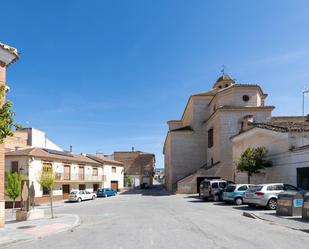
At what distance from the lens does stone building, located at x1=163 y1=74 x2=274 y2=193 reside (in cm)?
4362

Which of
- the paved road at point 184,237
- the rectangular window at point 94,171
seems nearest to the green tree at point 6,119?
the paved road at point 184,237

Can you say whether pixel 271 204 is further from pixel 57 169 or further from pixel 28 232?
pixel 57 169

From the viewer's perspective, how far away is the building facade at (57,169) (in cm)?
3878

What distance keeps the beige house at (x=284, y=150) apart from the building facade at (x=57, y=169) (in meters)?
18.2

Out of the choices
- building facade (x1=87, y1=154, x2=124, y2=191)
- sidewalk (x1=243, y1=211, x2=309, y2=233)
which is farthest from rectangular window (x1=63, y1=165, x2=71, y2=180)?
sidewalk (x1=243, y1=211, x2=309, y2=233)

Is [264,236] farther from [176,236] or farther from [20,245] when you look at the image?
[20,245]

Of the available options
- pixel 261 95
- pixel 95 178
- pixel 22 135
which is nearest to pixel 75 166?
pixel 95 178

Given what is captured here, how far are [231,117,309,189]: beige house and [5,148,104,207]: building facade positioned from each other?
1820 cm

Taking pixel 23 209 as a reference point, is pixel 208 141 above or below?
above

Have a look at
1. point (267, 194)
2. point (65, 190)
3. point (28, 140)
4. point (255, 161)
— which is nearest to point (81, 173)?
point (65, 190)

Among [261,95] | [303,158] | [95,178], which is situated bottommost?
[95,178]

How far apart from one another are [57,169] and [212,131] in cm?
2059

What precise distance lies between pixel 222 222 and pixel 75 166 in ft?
116

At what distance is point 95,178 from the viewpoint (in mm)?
54406
